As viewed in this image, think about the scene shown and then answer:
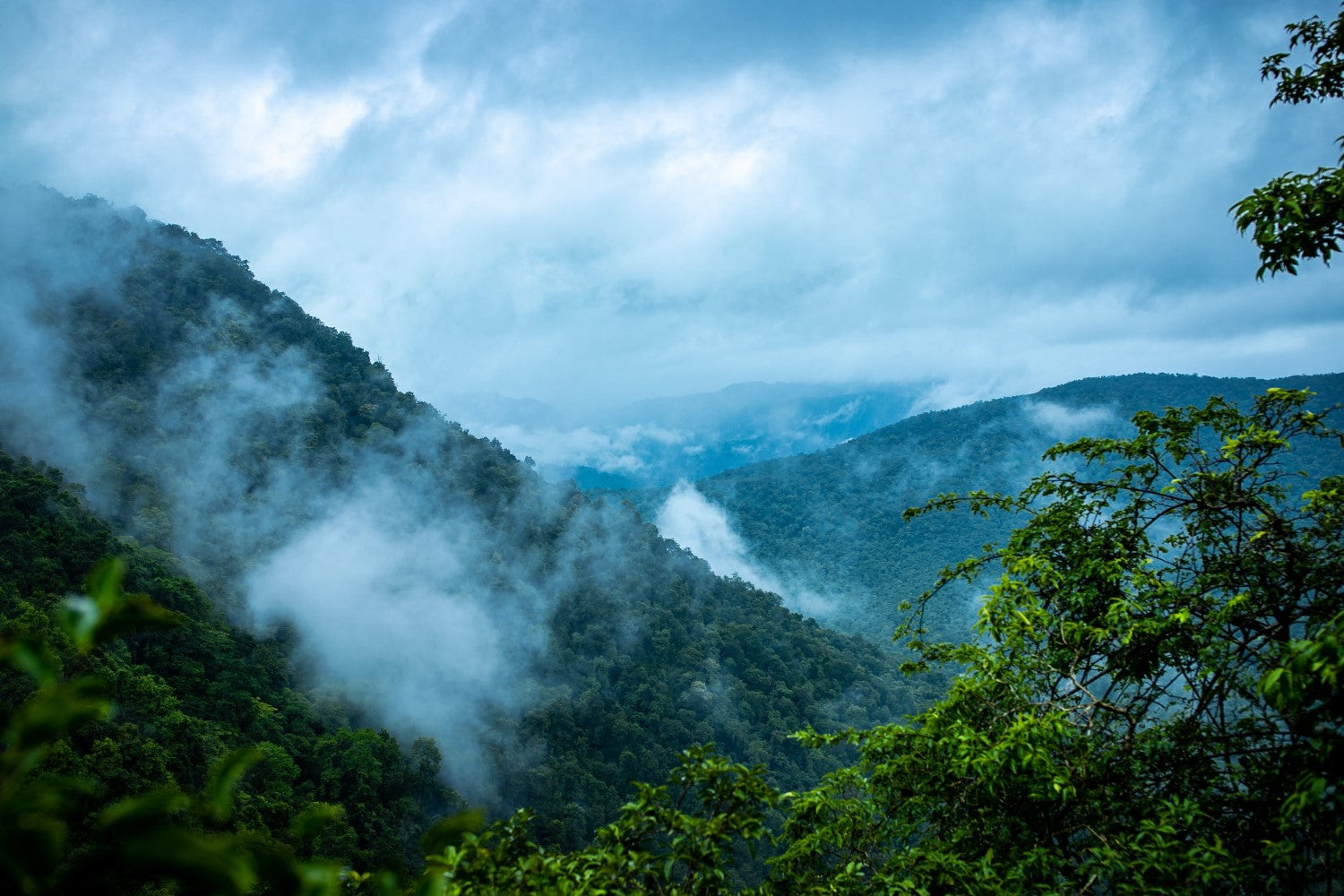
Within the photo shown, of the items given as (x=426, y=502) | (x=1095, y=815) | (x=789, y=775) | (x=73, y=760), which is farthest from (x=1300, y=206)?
(x=426, y=502)

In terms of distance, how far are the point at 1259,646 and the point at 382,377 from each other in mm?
72293

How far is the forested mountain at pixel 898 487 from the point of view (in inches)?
4082

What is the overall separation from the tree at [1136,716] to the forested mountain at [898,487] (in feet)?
303

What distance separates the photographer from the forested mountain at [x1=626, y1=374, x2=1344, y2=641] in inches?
4082

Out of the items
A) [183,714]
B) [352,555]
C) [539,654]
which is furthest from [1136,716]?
[352,555]

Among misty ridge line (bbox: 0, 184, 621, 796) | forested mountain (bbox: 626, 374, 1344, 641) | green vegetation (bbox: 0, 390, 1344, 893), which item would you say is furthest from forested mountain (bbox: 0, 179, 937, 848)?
forested mountain (bbox: 626, 374, 1344, 641)

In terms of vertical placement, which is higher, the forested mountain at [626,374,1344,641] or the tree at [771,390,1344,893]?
the forested mountain at [626,374,1344,641]

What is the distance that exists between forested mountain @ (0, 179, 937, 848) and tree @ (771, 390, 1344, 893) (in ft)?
102

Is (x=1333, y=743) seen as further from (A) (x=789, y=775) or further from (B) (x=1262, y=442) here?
(A) (x=789, y=775)

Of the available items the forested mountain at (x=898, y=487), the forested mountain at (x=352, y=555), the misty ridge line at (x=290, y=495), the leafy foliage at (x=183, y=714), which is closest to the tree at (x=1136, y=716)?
the leafy foliage at (x=183, y=714)

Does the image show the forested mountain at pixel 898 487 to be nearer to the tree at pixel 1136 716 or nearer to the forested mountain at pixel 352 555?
the forested mountain at pixel 352 555

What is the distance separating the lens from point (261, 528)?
5034cm

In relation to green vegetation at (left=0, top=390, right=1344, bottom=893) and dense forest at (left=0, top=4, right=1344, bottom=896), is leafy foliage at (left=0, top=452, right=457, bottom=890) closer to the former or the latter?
dense forest at (left=0, top=4, right=1344, bottom=896)

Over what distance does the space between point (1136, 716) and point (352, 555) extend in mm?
60479
